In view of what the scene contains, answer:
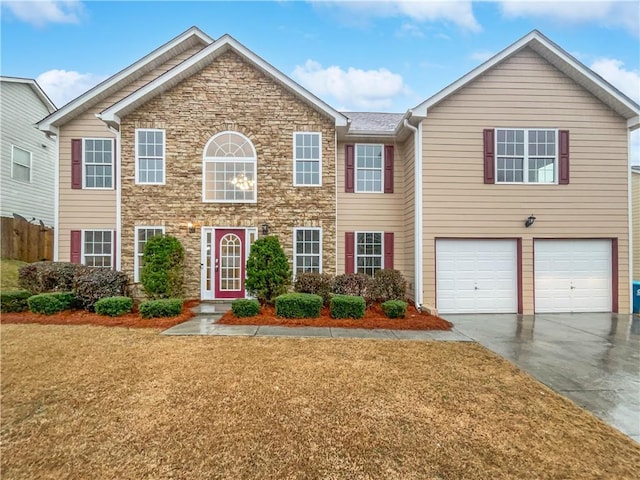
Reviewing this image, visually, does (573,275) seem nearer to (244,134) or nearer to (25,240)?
(244,134)

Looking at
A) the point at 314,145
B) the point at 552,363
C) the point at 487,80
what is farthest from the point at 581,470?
the point at 487,80

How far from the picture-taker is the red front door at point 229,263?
32.1 ft

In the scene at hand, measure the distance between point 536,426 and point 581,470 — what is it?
64 cm

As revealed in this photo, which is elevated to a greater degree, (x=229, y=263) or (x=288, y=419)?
(x=229, y=263)

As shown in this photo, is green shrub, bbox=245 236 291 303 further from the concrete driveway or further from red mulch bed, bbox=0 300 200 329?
the concrete driveway

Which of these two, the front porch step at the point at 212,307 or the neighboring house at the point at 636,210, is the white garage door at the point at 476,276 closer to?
the front porch step at the point at 212,307

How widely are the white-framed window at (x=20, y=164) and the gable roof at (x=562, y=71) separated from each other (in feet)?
55.5

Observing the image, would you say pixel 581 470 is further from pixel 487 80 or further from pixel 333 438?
pixel 487 80

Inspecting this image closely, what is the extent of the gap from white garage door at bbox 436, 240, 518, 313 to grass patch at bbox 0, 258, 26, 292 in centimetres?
1386

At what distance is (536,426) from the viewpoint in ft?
10.8

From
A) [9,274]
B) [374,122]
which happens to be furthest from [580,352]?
[9,274]

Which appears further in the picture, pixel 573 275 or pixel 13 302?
pixel 573 275

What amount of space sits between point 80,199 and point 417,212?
11.3m

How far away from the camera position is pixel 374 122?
11891 mm
